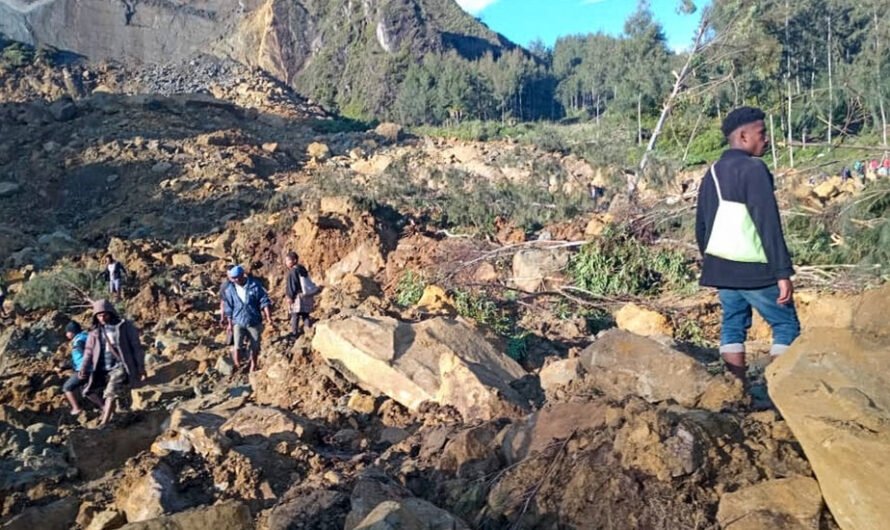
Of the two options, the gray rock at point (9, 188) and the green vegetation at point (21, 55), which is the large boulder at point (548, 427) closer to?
the gray rock at point (9, 188)

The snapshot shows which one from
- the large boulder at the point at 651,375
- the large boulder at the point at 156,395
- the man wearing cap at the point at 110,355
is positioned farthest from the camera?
the large boulder at the point at 156,395

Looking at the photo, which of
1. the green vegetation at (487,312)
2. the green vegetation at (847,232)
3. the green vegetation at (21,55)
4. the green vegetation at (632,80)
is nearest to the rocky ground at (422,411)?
the green vegetation at (487,312)

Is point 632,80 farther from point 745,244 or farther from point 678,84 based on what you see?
point 745,244

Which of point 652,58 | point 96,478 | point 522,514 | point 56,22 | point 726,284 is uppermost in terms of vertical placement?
point 56,22

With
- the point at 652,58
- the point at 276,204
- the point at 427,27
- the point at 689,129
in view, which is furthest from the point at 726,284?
the point at 427,27

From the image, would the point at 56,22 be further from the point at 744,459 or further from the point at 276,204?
the point at 744,459

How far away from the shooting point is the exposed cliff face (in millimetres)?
42188

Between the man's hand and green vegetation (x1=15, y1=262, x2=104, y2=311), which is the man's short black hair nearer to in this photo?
the man's hand

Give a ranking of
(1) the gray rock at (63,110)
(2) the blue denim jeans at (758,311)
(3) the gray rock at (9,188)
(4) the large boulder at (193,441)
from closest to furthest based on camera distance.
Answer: (2) the blue denim jeans at (758,311), (4) the large boulder at (193,441), (3) the gray rock at (9,188), (1) the gray rock at (63,110)

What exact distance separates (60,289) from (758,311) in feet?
32.9

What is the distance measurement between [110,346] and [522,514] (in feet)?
13.8

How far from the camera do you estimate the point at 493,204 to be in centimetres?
1197

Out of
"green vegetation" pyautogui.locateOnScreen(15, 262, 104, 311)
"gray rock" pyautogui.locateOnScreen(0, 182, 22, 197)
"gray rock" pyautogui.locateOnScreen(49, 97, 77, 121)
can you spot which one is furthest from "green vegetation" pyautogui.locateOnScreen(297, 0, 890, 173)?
"gray rock" pyautogui.locateOnScreen(0, 182, 22, 197)

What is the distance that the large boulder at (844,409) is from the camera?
2178 mm
